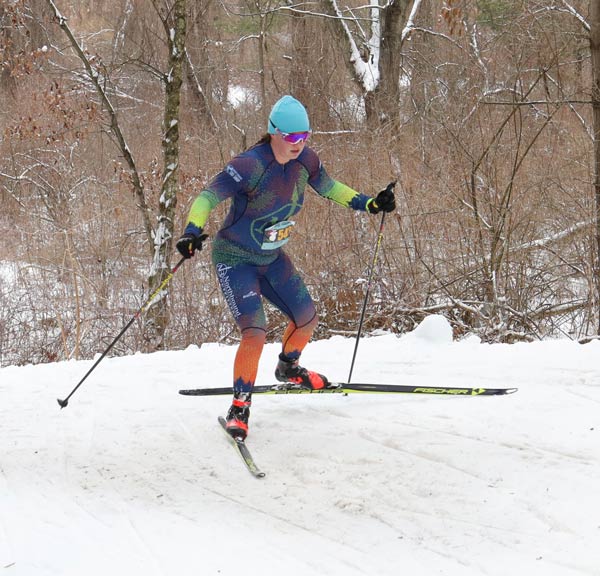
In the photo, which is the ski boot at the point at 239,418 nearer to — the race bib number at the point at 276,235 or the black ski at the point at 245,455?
the black ski at the point at 245,455

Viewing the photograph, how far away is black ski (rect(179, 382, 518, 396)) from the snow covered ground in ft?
0.20

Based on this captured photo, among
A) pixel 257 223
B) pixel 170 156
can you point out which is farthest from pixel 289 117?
pixel 170 156

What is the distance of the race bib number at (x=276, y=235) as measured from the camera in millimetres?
4352

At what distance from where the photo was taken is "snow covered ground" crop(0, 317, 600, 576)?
9.39 feet

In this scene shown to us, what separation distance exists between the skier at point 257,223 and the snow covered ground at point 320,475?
1.81 feet

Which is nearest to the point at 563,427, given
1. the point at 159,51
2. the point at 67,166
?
the point at 67,166

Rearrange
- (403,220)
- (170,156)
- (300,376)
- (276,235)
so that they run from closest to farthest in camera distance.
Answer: (276,235) → (300,376) → (403,220) → (170,156)

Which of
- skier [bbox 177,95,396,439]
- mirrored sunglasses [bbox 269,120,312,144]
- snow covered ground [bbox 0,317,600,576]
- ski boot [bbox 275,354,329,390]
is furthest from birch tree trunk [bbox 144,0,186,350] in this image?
mirrored sunglasses [bbox 269,120,312,144]

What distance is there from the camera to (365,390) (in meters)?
4.71

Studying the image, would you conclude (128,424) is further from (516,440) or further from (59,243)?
(59,243)

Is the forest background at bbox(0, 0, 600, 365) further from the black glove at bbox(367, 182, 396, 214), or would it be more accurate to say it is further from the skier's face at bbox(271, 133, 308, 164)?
the skier's face at bbox(271, 133, 308, 164)

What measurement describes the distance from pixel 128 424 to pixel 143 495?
1.03m

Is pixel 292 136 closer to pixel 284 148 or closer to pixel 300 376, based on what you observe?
pixel 284 148

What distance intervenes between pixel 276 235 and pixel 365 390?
1216mm
